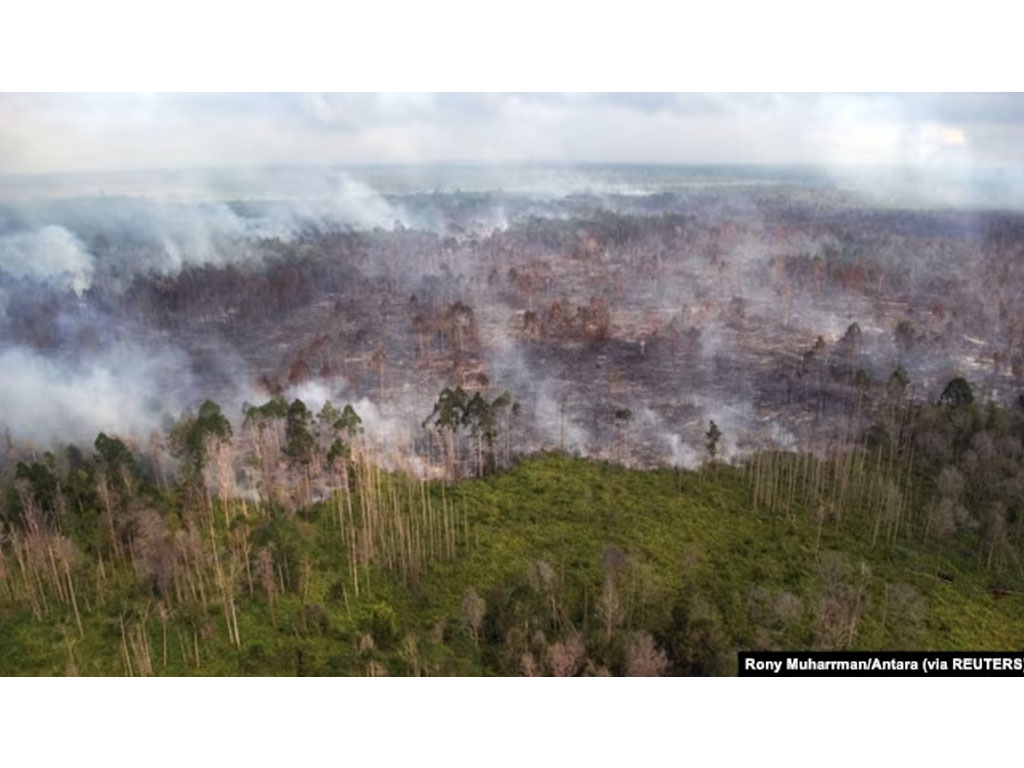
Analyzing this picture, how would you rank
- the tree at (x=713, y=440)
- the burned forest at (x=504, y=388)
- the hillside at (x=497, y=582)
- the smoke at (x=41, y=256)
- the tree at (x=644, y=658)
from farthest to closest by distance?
the tree at (x=713, y=440) → the smoke at (x=41, y=256) → the burned forest at (x=504, y=388) → the hillside at (x=497, y=582) → the tree at (x=644, y=658)

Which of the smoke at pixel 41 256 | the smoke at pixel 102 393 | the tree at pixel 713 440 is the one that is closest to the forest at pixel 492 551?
the tree at pixel 713 440

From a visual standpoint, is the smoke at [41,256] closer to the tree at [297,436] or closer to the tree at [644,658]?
the tree at [297,436]

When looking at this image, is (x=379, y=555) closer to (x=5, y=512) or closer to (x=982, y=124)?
(x=5, y=512)

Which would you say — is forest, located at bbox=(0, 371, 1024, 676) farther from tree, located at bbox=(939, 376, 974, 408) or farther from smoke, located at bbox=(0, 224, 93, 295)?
smoke, located at bbox=(0, 224, 93, 295)

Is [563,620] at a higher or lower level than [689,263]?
lower

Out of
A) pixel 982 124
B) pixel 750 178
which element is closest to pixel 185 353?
pixel 750 178

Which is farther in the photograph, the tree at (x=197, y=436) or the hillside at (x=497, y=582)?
the tree at (x=197, y=436)

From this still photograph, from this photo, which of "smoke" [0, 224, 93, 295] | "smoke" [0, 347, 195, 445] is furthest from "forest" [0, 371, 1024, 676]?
"smoke" [0, 224, 93, 295]
